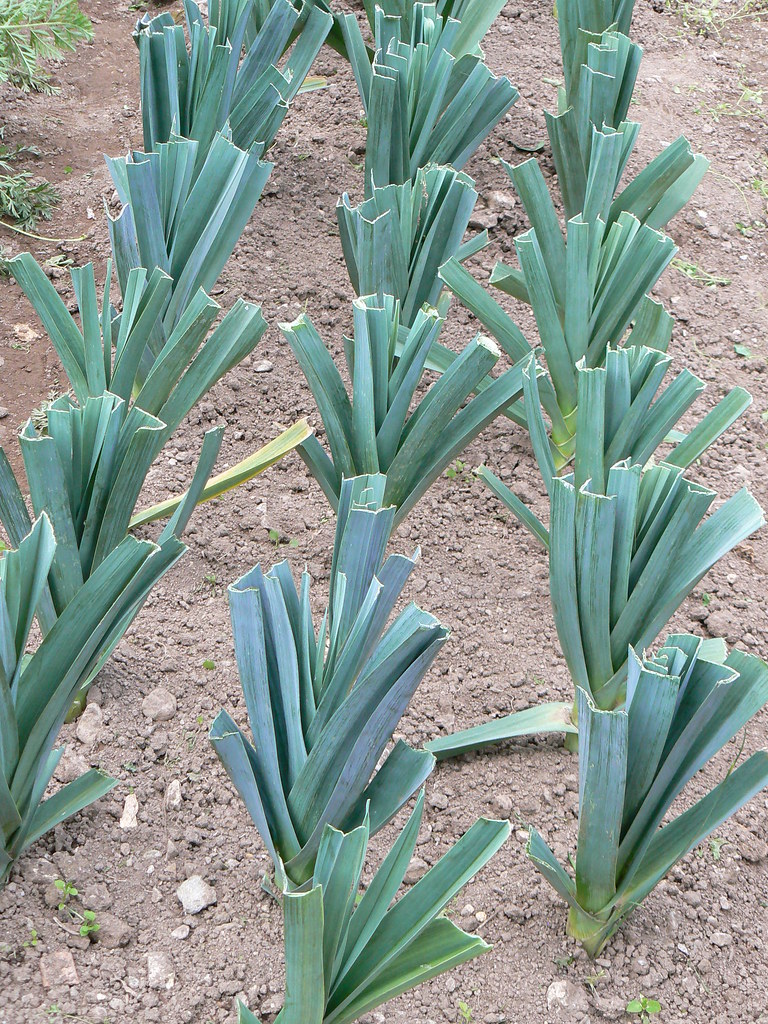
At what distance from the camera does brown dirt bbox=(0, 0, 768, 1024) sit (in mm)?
1172

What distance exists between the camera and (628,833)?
1.07m

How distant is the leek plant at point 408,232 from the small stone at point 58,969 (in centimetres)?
97

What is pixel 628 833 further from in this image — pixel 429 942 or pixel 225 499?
pixel 225 499

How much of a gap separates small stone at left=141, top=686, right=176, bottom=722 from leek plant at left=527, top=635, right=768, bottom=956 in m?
0.58

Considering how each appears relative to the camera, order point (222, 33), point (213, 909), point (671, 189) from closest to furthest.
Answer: point (213, 909) → point (671, 189) → point (222, 33)

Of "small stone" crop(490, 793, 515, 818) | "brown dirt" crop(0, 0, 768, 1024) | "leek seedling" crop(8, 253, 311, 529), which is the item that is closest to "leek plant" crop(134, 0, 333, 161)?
"brown dirt" crop(0, 0, 768, 1024)

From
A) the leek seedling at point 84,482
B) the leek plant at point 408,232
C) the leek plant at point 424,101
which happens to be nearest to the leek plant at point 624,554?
the leek seedling at point 84,482

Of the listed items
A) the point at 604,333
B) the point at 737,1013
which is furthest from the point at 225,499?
the point at 737,1013

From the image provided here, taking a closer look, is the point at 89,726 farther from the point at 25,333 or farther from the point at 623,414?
the point at 25,333

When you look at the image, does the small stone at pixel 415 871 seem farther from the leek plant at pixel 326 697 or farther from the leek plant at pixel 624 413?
the leek plant at pixel 624 413

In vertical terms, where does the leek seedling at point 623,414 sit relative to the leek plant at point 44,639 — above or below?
above

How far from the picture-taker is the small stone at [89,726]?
1376 mm

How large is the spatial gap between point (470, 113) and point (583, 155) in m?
0.23

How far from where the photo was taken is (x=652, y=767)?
1.03 meters
